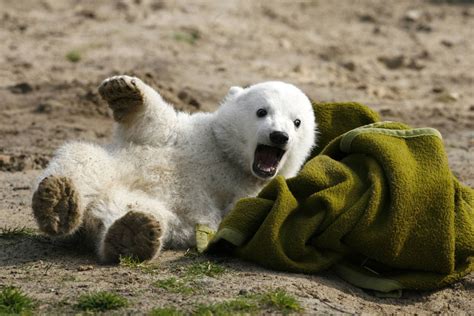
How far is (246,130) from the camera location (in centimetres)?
561

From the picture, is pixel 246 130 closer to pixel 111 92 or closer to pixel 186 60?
pixel 111 92

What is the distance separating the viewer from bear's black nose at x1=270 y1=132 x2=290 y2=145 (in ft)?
17.7

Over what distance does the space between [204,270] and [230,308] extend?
0.59 m

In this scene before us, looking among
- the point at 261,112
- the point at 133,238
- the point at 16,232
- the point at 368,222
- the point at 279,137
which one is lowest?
the point at 16,232

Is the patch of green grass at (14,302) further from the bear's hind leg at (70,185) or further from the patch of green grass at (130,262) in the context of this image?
the patch of green grass at (130,262)

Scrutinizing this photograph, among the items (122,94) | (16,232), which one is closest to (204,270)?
(122,94)

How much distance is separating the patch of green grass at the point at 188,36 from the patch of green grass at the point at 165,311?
308 inches

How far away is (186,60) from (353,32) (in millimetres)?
3597

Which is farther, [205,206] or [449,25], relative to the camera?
[449,25]

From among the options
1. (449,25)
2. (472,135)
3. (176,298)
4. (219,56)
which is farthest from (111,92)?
(449,25)

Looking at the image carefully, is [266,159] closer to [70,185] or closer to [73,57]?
[70,185]

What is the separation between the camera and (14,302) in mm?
4160

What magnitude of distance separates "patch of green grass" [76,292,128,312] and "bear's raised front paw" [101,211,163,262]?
0.51 m

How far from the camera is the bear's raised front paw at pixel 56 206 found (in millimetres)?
4566
